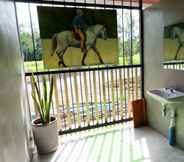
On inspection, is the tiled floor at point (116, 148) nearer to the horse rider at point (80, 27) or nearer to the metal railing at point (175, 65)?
the metal railing at point (175, 65)

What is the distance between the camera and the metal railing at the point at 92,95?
2.97 metres

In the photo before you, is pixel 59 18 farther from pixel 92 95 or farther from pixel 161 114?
pixel 161 114

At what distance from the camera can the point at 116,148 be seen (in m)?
2.66

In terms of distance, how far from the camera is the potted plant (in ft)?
8.28

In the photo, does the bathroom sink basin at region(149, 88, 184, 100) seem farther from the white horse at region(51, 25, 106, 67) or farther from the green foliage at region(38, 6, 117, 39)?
the green foliage at region(38, 6, 117, 39)

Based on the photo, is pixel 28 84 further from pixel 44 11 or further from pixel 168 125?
pixel 168 125

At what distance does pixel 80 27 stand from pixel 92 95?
1.29 meters

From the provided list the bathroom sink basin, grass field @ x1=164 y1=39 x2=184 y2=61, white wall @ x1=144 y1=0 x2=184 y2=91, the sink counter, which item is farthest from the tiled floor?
grass field @ x1=164 y1=39 x2=184 y2=61

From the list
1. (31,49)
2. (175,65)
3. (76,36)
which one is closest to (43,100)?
(31,49)

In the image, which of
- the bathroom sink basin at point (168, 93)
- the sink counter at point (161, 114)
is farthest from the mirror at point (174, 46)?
the sink counter at point (161, 114)

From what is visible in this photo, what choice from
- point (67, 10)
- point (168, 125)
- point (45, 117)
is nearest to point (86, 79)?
point (45, 117)

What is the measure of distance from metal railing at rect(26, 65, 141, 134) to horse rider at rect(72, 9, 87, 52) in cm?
51

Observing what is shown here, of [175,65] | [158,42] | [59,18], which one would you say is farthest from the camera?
[158,42]

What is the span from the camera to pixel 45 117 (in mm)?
2629
